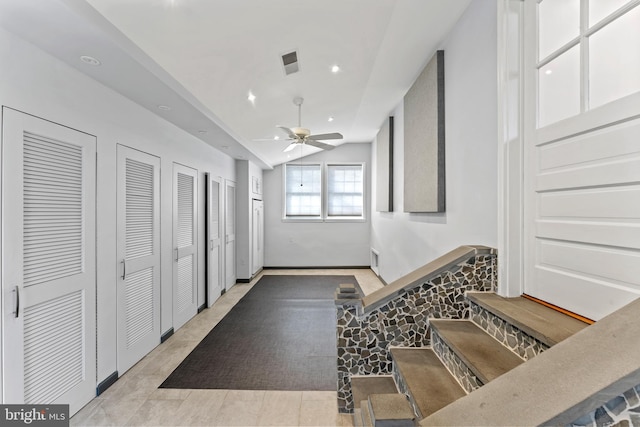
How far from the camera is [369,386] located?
2010 millimetres

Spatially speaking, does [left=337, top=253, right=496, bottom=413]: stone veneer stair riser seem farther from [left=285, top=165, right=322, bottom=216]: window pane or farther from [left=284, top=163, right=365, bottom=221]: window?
[left=285, top=165, right=322, bottom=216]: window pane

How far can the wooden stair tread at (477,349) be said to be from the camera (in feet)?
4.50

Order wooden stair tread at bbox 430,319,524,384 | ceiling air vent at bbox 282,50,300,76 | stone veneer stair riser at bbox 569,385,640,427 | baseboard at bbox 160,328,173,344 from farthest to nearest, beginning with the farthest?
baseboard at bbox 160,328,173,344 → ceiling air vent at bbox 282,50,300,76 → wooden stair tread at bbox 430,319,524,384 → stone veneer stair riser at bbox 569,385,640,427

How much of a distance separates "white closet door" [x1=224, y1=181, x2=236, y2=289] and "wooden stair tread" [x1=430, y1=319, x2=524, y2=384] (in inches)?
177

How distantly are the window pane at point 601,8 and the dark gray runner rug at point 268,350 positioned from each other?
273 cm

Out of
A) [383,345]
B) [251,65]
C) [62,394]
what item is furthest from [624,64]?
[62,394]

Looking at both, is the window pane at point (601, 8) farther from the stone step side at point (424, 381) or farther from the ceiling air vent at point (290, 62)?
the ceiling air vent at point (290, 62)

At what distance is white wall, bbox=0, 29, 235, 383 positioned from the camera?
6.02 feet

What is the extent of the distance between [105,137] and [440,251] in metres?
3.12

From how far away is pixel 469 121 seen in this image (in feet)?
8.00

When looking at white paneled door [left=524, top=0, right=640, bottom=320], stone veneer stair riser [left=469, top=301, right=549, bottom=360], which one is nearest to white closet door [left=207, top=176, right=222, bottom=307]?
stone veneer stair riser [left=469, top=301, right=549, bottom=360]

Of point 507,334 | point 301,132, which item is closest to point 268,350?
point 507,334

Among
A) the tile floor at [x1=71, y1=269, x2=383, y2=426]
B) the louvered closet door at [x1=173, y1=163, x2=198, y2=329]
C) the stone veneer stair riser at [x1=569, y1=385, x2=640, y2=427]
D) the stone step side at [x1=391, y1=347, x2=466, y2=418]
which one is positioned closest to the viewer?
the stone veneer stair riser at [x1=569, y1=385, x2=640, y2=427]

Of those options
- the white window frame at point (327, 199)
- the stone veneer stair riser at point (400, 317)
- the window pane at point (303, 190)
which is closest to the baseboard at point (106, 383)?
the stone veneer stair riser at point (400, 317)
